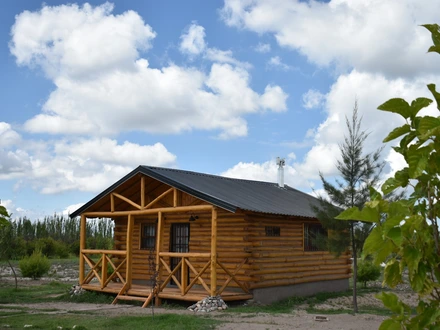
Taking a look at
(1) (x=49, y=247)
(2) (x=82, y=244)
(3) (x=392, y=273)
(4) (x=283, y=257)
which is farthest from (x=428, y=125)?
(1) (x=49, y=247)

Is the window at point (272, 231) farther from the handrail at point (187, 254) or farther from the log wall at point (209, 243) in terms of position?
the handrail at point (187, 254)

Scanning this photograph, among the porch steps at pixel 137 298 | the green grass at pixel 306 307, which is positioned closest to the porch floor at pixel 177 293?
the porch steps at pixel 137 298

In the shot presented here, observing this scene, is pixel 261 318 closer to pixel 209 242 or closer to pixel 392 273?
pixel 209 242

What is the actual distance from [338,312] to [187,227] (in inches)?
230

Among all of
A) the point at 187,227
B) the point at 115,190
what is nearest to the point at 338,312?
the point at 187,227

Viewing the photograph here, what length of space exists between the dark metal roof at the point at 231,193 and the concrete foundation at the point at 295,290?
7.94 feet

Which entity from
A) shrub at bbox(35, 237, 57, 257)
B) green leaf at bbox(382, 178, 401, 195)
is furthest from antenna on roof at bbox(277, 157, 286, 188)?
shrub at bbox(35, 237, 57, 257)

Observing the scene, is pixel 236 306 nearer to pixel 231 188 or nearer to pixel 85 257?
pixel 231 188

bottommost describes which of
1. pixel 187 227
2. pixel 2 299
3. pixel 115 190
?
pixel 2 299

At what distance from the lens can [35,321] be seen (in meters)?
12.5

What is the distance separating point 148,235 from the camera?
18625 millimetres

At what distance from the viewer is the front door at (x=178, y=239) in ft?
56.9

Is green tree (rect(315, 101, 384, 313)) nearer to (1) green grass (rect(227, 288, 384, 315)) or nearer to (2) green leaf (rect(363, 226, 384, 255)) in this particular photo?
(1) green grass (rect(227, 288, 384, 315))

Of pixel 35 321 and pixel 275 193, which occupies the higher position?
pixel 275 193
